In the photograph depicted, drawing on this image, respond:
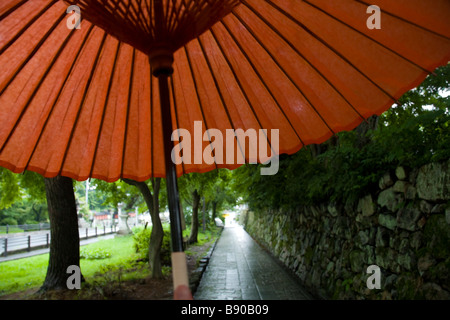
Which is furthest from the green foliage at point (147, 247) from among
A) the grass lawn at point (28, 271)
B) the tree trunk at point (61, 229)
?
the tree trunk at point (61, 229)

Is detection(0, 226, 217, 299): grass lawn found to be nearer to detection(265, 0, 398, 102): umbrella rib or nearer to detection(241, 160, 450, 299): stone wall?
detection(241, 160, 450, 299): stone wall

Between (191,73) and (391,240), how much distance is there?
3470 millimetres

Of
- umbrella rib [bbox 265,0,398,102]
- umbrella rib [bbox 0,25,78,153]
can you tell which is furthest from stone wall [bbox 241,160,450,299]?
umbrella rib [bbox 0,25,78,153]

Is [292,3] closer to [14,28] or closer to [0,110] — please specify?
[14,28]

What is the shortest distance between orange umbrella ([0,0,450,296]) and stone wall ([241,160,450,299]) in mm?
1988

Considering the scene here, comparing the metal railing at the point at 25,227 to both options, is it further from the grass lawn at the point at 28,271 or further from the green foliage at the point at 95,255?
the green foliage at the point at 95,255

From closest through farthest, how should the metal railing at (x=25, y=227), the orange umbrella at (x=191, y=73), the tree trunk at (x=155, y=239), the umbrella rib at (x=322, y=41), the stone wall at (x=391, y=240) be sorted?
the orange umbrella at (x=191, y=73) → the umbrella rib at (x=322, y=41) → the stone wall at (x=391, y=240) → the tree trunk at (x=155, y=239) → the metal railing at (x=25, y=227)

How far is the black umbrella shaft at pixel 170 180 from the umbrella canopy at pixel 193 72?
0.15 m

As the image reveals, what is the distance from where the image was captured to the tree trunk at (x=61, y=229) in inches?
249

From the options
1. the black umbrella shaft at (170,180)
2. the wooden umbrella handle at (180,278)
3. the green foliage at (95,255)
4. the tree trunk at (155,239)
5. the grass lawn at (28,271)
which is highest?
the black umbrella shaft at (170,180)

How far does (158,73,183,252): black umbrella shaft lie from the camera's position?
105cm

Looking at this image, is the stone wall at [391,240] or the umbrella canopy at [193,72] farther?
the stone wall at [391,240]

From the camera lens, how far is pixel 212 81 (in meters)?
1.82

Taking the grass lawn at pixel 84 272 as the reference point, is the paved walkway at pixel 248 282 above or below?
above
